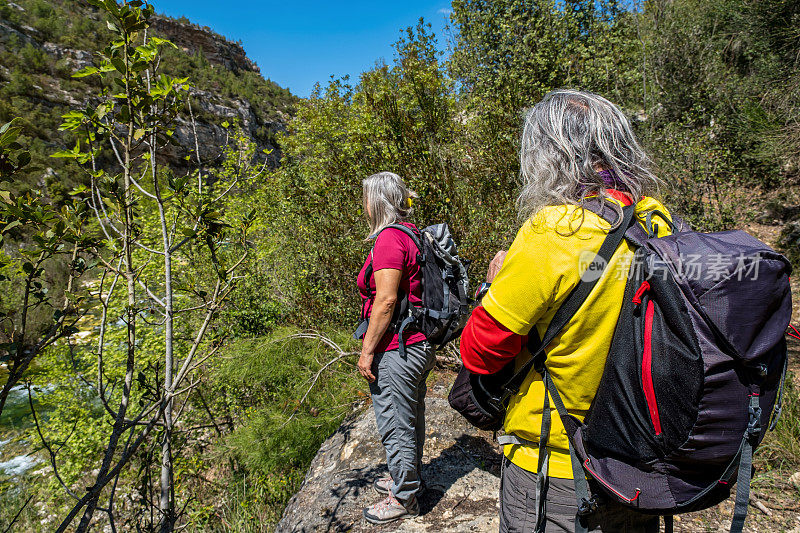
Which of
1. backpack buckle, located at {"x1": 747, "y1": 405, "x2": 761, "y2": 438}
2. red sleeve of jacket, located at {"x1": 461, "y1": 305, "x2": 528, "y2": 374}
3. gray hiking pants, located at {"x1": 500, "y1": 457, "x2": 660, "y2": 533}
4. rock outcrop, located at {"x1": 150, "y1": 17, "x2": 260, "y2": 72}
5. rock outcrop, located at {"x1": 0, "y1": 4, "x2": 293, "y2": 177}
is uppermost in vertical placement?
rock outcrop, located at {"x1": 150, "y1": 17, "x2": 260, "y2": 72}

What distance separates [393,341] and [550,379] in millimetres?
1027

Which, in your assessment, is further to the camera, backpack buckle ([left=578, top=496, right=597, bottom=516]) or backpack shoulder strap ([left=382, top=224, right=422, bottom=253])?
backpack shoulder strap ([left=382, top=224, right=422, bottom=253])

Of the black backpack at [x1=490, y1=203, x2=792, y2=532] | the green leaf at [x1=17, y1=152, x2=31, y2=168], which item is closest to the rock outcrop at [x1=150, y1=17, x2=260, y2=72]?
the green leaf at [x1=17, y1=152, x2=31, y2=168]

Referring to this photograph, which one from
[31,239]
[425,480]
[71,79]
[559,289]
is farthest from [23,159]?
[71,79]

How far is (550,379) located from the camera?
1.15 metres

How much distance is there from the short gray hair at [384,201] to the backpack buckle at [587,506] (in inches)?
57.4

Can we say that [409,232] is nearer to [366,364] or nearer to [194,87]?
[366,364]

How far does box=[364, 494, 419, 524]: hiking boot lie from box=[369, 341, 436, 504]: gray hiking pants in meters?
0.18

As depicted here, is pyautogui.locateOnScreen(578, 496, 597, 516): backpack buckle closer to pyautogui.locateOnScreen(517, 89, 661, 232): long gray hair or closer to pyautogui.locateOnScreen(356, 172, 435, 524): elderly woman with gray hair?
pyautogui.locateOnScreen(517, 89, 661, 232): long gray hair

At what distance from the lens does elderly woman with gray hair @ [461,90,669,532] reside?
1.04 meters

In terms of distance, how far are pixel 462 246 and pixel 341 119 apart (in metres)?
2.83

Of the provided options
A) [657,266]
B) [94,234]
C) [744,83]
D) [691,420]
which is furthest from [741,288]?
[744,83]

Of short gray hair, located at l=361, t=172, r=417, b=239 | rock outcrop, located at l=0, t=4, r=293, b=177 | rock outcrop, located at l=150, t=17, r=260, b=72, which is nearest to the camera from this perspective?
short gray hair, located at l=361, t=172, r=417, b=239

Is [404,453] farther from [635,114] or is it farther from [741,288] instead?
[635,114]
